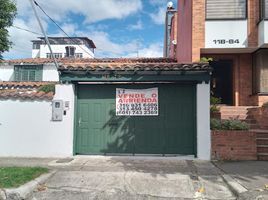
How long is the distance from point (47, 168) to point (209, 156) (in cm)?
480

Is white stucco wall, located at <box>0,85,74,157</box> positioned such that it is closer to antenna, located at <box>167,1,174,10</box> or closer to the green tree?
the green tree

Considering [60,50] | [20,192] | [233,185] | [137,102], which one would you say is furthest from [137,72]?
[60,50]

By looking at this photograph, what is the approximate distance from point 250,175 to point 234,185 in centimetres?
113

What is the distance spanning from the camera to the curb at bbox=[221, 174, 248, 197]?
260 inches

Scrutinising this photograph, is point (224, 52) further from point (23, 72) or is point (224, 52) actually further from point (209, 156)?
point (23, 72)

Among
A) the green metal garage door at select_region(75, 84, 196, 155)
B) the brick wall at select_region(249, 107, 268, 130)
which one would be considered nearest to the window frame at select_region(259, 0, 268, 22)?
the brick wall at select_region(249, 107, 268, 130)

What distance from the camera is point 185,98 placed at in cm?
1075

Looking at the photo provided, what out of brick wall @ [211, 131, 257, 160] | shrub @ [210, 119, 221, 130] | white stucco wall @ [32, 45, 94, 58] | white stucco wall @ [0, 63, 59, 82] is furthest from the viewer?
white stucco wall @ [32, 45, 94, 58]

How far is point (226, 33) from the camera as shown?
13.6 m

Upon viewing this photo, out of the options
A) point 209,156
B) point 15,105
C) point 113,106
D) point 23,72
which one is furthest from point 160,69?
point 23,72

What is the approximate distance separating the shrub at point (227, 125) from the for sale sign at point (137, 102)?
184cm

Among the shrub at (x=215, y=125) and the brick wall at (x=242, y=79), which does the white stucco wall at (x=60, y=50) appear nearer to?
the brick wall at (x=242, y=79)

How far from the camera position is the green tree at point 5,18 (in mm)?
12090

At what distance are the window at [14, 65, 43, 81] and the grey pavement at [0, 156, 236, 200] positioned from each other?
18185 mm
